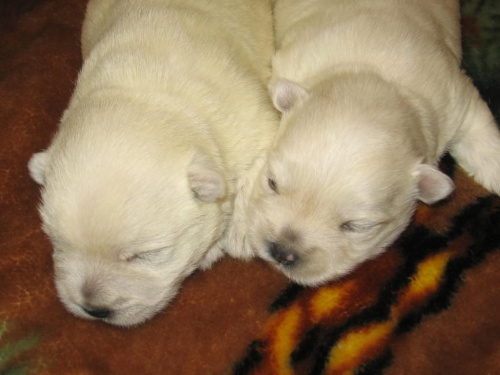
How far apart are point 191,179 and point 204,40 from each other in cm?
107

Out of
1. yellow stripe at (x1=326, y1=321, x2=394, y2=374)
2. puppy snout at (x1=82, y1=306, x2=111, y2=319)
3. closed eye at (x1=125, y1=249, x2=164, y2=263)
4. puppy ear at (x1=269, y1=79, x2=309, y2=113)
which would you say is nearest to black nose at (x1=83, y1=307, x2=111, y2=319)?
puppy snout at (x1=82, y1=306, x2=111, y2=319)

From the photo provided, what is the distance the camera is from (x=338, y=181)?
319 cm

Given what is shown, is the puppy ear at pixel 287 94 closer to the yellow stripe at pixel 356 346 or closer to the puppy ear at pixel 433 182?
the puppy ear at pixel 433 182

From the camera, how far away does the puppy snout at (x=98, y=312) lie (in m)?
3.15

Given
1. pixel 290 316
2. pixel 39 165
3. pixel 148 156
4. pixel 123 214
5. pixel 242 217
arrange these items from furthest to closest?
1. pixel 242 217
2. pixel 290 316
3. pixel 39 165
4. pixel 148 156
5. pixel 123 214

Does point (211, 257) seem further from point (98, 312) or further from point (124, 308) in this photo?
point (98, 312)

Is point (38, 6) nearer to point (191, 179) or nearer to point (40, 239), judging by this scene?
point (40, 239)

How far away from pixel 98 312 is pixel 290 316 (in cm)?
107

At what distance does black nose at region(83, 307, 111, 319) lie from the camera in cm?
316

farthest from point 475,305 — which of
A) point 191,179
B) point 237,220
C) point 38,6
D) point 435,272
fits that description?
point 38,6

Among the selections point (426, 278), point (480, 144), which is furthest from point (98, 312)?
point (480, 144)

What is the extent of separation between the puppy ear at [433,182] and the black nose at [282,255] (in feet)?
2.71

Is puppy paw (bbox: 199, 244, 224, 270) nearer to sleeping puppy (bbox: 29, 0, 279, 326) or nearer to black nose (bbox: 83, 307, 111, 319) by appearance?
sleeping puppy (bbox: 29, 0, 279, 326)

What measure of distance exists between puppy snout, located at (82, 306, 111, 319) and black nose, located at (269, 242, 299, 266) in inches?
34.5
